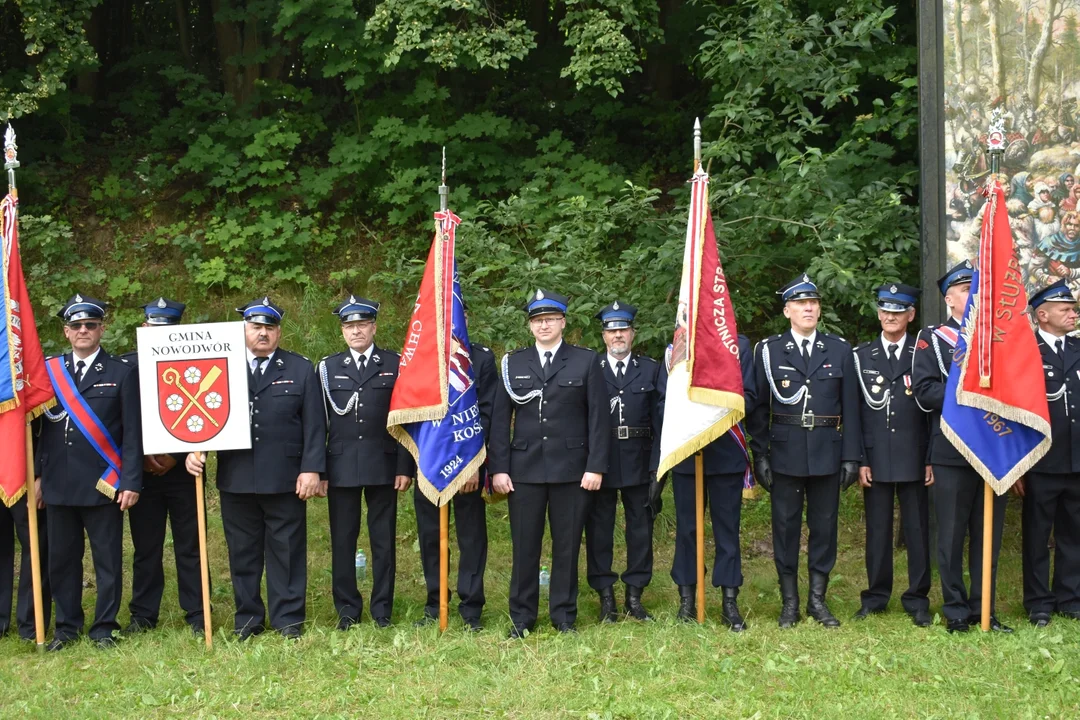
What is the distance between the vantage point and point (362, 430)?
22.0 ft

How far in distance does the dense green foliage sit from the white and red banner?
6.81ft

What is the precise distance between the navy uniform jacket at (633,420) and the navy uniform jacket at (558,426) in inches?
10.8

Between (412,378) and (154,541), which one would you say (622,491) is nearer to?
(412,378)

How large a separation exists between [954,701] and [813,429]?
1767 millimetres

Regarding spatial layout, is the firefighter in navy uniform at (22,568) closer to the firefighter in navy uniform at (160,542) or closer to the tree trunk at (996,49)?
the firefighter in navy uniform at (160,542)

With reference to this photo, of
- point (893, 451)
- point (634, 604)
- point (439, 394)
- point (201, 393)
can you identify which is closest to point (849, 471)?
point (893, 451)

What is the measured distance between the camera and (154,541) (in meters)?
6.96

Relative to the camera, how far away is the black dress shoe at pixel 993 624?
250 inches

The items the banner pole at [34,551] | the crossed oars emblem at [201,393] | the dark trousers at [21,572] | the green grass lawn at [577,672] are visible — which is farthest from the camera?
the dark trousers at [21,572]

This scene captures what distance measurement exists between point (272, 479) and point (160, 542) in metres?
1.01

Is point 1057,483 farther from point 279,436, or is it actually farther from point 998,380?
point 279,436

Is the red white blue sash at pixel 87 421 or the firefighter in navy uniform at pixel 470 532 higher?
the red white blue sash at pixel 87 421

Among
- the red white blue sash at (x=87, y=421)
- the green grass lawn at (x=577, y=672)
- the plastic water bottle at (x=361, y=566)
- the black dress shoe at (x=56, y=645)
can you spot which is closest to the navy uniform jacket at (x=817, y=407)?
the green grass lawn at (x=577, y=672)

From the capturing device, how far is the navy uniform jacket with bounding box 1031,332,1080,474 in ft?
21.4
